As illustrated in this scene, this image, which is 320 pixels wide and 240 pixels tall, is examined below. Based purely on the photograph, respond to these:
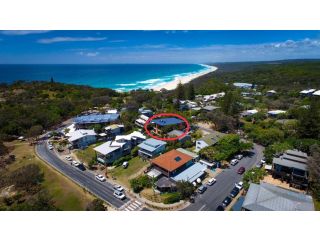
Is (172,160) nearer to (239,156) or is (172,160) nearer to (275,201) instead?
(239,156)

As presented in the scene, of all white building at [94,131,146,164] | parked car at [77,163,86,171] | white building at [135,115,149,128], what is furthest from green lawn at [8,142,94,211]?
white building at [135,115,149,128]

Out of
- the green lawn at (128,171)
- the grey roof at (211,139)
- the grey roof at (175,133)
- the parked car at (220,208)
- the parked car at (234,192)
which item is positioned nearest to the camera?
the parked car at (220,208)

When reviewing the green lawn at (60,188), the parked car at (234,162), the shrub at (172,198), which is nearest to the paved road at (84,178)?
the green lawn at (60,188)

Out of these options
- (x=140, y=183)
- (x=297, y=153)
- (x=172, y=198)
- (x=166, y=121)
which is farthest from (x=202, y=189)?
(x=166, y=121)

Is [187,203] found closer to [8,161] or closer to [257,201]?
[257,201]

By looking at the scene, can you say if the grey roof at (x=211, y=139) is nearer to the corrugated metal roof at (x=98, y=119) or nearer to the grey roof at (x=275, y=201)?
the grey roof at (x=275, y=201)

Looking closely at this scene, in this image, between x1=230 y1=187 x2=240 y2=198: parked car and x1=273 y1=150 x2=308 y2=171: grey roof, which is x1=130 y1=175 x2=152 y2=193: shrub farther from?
x1=273 y1=150 x2=308 y2=171: grey roof

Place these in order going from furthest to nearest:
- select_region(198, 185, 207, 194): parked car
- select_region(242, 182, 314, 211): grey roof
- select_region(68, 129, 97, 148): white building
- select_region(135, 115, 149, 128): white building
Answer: select_region(135, 115, 149, 128): white building < select_region(68, 129, 97, 148): white building < select_region(198, 185, 207, 194): parked car < select_region(242, 182, 314, 211): grey roof
